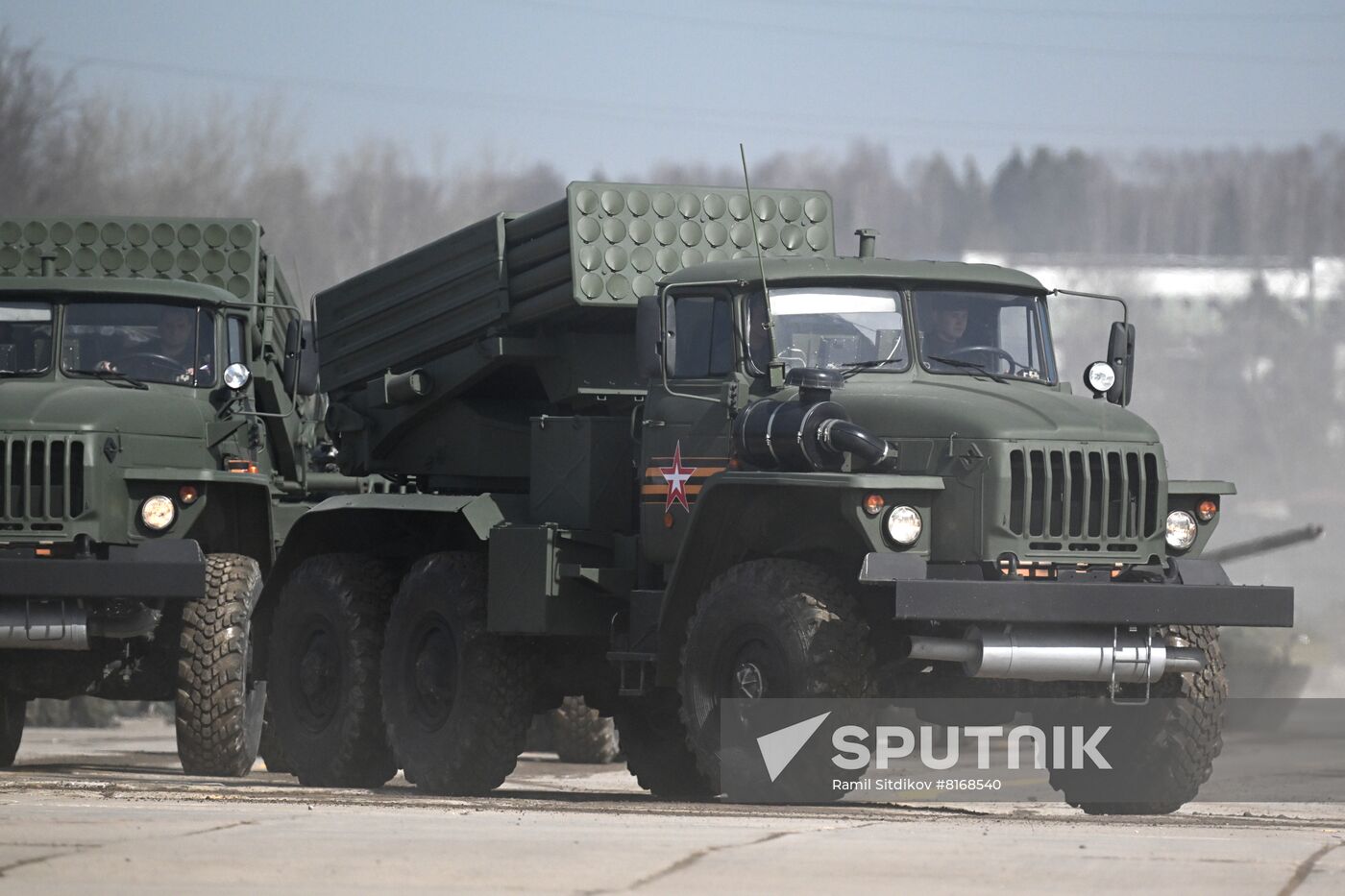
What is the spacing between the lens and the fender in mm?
10695

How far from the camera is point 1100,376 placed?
12.2 metres

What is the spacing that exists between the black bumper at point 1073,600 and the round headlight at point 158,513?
17.6 ft

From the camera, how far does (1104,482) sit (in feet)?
35.7

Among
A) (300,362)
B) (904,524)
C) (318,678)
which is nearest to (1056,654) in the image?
(904,524)

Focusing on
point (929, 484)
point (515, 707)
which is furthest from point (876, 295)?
point (515, 707)

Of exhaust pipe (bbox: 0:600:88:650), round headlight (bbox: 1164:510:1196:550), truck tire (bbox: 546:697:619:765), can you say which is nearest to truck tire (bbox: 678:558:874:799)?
round headlight (bbox: 1164:510:1196:550)

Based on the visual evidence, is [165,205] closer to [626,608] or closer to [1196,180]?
[1196,180]

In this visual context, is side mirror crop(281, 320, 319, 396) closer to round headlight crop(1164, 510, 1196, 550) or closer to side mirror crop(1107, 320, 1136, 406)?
side mirror crop(1107, 320, 1136, 406)

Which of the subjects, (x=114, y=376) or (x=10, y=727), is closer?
(x=114, y=376)

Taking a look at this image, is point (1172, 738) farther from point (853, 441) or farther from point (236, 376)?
point (236, 376)

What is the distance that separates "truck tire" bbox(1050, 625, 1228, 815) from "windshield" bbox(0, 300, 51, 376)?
6771mm

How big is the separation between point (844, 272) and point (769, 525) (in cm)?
131

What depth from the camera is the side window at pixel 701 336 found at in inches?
467

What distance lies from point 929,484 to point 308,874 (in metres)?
3.98
